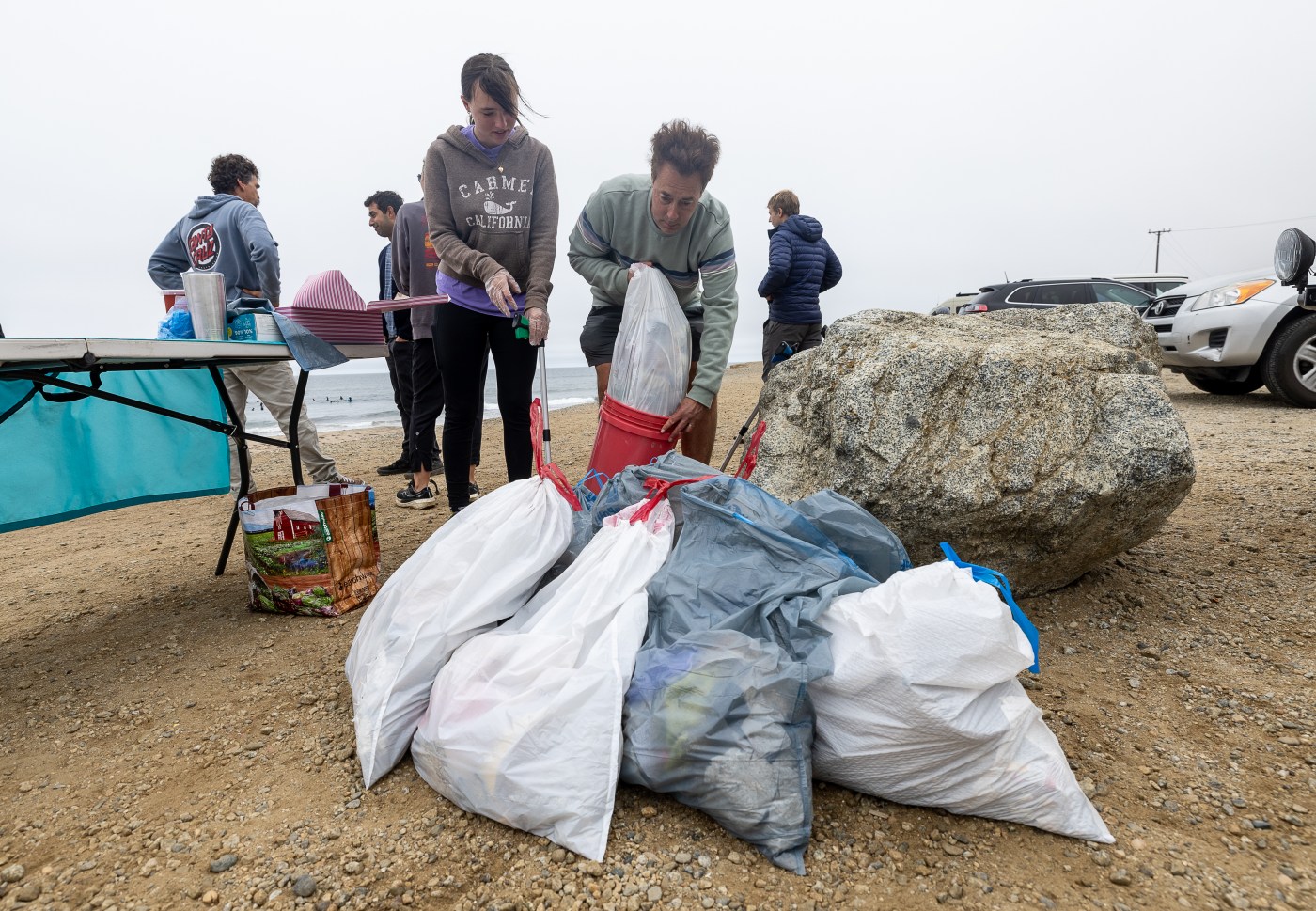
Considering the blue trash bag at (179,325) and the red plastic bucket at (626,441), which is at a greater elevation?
the blue trash bag at (179,325)

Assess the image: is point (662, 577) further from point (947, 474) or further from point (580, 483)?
point (947, 474)

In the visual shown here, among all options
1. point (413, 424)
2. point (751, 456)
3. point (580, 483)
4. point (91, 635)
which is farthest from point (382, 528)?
point (751, 456)

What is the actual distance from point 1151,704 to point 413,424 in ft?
11.4

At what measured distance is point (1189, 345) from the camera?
18.9 feet

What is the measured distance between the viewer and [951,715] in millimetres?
1213

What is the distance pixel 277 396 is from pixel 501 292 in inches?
69.8

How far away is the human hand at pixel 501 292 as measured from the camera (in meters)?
2.41

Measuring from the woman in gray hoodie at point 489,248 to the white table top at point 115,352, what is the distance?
64cm

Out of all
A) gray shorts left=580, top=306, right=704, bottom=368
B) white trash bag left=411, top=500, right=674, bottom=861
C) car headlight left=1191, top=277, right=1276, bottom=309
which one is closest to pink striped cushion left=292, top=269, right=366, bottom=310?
gray shorts left=580, top=306, right=704, bottom=368

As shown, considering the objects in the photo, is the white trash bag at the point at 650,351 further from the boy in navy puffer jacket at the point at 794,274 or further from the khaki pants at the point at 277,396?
the boy in navy puffer jacket at the point at 794,274

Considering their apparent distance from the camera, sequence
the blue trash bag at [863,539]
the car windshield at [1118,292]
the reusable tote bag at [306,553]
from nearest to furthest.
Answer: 1. the blue trash bag at [863,539]
2. the reusable tote bag at [306,553]
3. the car windshield at [1118,292]

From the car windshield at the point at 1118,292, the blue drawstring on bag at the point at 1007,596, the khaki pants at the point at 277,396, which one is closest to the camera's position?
the blue drawstring on bag at the point at 1007,596

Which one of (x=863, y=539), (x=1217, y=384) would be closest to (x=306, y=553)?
(x=863, y=539)

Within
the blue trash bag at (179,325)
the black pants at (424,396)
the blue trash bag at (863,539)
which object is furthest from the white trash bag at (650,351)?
the black pants at (424,396)
